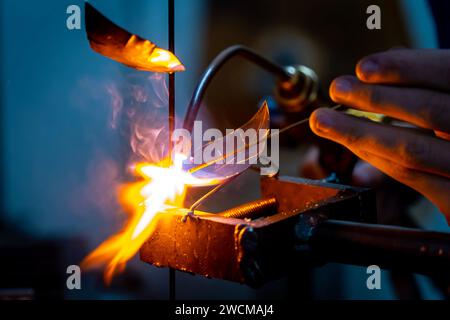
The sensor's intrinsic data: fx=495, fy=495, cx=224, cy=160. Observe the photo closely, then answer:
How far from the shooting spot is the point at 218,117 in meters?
3.53

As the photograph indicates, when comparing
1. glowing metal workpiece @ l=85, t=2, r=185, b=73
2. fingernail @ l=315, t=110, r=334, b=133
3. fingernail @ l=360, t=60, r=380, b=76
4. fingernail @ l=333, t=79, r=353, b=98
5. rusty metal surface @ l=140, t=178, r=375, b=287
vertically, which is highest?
glowing metal workpiece @ l=85, t=2, r=185, b=73

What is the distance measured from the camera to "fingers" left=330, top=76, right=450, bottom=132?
0.84 metres

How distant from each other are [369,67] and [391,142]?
0.14 m

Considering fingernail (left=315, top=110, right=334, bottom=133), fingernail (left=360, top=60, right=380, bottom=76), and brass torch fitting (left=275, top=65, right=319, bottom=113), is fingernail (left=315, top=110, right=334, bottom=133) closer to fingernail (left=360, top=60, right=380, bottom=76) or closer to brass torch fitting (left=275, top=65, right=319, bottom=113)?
fingernail (left=360, top=60, right=380, bottom=76)

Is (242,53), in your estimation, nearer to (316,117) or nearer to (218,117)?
(316,117)

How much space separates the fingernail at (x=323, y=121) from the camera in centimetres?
93

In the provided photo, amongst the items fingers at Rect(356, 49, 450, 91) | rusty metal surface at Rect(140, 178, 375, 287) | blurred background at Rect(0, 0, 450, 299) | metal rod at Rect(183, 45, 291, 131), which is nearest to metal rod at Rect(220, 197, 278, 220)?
rusty metal surface at Rect(140, 178, 375, 287)

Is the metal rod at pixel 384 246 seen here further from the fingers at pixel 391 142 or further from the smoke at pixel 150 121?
the smoke at pixel 150 121

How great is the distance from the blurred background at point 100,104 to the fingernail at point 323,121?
1.39 m
